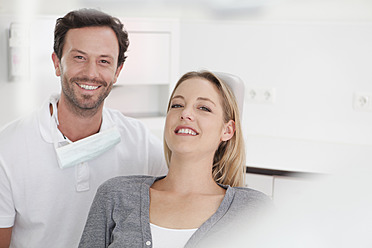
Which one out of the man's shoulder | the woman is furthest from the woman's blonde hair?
the man's shoulder

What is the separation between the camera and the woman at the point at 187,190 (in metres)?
0.65

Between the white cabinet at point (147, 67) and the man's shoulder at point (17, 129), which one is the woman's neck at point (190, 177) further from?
the white cabinet at point (147, 67)

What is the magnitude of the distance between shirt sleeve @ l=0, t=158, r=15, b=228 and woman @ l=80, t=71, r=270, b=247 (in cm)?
16

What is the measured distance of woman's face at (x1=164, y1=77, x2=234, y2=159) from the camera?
684 mm

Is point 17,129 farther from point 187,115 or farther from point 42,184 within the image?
point 187,115

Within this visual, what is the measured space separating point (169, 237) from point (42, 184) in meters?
0.28

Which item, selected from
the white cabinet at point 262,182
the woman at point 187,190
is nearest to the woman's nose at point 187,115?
the woman at point 187,190

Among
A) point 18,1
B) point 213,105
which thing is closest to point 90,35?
point 213,105

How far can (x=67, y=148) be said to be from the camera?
785mm

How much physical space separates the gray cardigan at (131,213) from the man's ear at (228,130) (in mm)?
80

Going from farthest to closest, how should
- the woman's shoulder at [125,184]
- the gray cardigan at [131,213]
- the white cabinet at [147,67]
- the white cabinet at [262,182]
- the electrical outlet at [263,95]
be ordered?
the white cabinet at [147,67], the white cabinet at [262,182], the electrical outlet at [263,95], the woman's shoulder at [125,184], the gray cardigan at [131,213]

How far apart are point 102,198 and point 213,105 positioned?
0.23 meters

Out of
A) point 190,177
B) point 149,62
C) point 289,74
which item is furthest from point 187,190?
point 149,62

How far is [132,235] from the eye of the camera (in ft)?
2.12
